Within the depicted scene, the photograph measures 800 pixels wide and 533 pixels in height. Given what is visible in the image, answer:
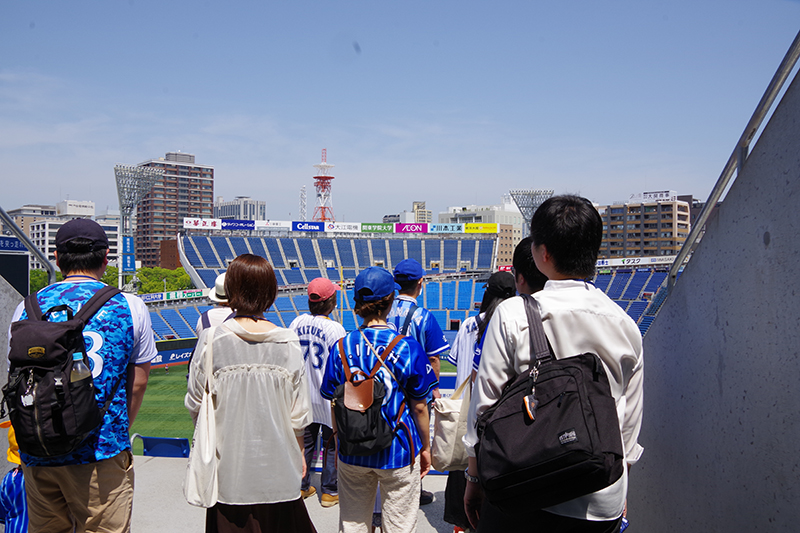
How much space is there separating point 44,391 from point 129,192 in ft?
166

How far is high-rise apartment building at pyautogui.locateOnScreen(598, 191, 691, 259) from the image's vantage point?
90.2 meters

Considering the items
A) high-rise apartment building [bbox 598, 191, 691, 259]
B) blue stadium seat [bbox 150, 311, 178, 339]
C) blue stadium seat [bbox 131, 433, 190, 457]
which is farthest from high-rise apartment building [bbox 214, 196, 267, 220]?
blue stadium seat [bbox 131, 433, 190, 457]

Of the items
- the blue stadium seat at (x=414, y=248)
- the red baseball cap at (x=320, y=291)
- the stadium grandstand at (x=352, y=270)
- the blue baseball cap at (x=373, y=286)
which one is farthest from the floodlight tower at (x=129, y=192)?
the blue baseball cap at (x=373, y=286)

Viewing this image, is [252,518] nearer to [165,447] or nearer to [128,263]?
[165,447]

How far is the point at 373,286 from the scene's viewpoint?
262 cm

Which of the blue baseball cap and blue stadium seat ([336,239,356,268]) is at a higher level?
the blue baseball cap

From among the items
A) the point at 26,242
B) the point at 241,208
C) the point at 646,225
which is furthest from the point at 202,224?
the point at 241,208

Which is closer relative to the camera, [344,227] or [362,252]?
[362,252]

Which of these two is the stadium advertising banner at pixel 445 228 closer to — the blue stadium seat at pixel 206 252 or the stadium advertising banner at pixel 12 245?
the blue stadium seat at pixel 206 252

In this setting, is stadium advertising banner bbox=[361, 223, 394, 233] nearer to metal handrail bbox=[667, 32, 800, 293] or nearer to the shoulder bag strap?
metal handrail bbox=[667, 32, 800, 293]

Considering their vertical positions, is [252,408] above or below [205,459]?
above

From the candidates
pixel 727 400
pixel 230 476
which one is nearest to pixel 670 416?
pixel 727 400

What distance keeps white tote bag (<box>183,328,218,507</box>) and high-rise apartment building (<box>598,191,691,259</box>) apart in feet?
304

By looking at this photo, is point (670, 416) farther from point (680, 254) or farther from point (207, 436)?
point (207, 436)
